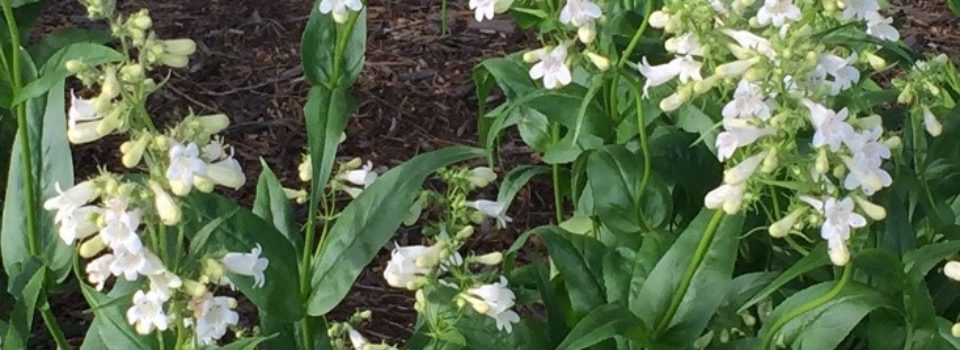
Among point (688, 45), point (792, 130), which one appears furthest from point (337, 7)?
point (792, 130)

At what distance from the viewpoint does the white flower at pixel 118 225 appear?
1900mm

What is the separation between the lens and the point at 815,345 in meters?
2.61

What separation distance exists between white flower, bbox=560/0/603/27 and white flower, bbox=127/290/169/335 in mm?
1073

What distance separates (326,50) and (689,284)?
0.91m

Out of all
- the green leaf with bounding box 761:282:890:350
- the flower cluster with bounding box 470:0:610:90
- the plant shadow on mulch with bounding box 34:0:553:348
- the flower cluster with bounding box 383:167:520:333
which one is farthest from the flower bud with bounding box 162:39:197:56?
the plant shadow on mulch with bounding box 34:0:553:348

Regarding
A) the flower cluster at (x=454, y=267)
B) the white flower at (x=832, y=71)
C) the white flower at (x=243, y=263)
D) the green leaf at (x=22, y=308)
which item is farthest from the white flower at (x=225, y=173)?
the white flower at (x=832, y=71)

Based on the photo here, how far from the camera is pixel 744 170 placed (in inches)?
86.7

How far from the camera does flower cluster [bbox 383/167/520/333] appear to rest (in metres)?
2.33

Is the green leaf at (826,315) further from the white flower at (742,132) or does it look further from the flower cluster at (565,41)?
the flower cluster at (565,41)

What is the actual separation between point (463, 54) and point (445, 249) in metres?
3.08

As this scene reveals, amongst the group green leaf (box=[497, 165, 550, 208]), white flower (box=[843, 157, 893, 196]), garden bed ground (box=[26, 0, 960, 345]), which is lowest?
garden bed ground (box=[26, 0, 960, 345])

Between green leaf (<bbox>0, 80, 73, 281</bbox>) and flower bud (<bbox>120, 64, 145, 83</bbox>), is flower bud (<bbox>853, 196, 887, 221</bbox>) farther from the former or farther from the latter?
green leaf (<bbox>0, 80, 73, 281</bbox>)

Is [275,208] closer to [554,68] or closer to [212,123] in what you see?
[554,68]

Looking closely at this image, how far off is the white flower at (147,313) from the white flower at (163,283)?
2 cm
